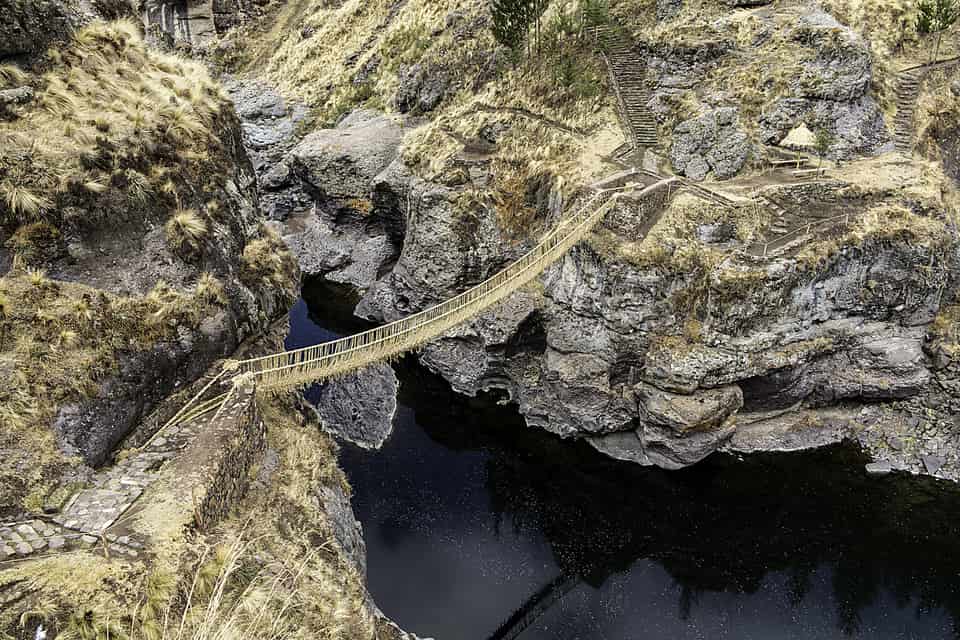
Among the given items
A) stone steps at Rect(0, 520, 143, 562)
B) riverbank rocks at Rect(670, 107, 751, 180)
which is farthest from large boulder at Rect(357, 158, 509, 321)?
stone steps at Rect(0, 520, 143, 562)

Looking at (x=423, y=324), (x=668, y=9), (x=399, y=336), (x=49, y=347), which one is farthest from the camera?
(x=668, y=9)

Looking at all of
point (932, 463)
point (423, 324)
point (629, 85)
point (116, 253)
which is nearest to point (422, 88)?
point (629, 85)

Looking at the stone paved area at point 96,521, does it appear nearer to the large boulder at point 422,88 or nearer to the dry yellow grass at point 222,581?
the dry yellow grass at point 222,581

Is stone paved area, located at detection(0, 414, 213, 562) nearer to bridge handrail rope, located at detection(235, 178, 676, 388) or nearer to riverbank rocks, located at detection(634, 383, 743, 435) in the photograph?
bridge handrail rope, located at detection(235, 178, 676, 388)

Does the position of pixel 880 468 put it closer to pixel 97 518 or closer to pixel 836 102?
pixel 836 102

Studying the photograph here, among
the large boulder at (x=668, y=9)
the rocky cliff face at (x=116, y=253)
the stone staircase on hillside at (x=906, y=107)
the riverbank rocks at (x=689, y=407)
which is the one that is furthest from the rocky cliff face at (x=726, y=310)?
the rocky cliff face at (x=116, y=253)

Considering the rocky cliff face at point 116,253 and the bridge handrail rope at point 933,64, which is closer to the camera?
the rocky cliff face at point 116,253
